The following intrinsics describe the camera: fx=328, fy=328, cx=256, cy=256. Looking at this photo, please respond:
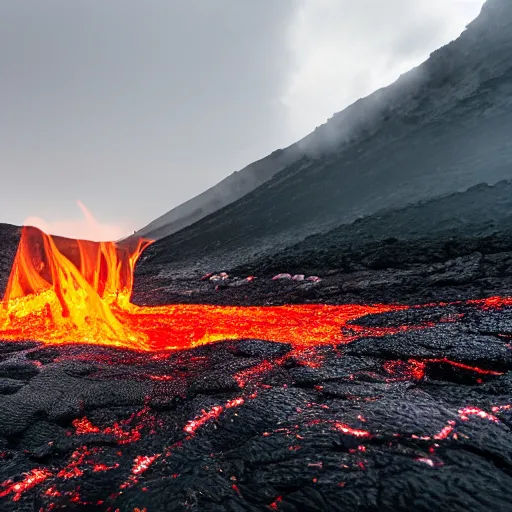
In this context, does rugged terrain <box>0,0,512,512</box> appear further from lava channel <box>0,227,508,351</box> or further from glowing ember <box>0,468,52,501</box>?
lava channel <box>0,227,508,351</box>

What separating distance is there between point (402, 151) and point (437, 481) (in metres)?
17.8

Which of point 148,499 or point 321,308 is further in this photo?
point 321,308

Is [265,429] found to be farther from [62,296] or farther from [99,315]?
[62,296]

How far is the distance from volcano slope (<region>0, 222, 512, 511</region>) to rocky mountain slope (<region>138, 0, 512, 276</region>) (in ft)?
33.8

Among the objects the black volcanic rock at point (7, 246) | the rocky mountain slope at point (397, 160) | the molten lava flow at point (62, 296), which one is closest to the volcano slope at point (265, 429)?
the molten lava flow at point (62, 296)

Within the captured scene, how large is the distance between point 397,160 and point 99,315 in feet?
51.5

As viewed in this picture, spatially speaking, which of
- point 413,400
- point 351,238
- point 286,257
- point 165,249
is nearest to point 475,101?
point 351,238

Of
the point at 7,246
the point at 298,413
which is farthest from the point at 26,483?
the point at 7,246

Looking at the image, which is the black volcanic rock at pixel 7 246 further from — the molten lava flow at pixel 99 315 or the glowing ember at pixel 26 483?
the glowing ember at pixel 26 483

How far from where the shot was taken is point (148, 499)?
1.43m

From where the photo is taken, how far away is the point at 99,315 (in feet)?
16.6

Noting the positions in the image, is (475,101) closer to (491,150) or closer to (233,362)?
(491,150)

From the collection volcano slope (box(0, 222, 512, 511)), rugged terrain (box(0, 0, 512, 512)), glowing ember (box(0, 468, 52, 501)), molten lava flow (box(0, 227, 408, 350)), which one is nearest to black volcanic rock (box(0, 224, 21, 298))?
molten lava flow (box(0, 227, 408, 350))

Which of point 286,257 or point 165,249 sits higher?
point 165,249
